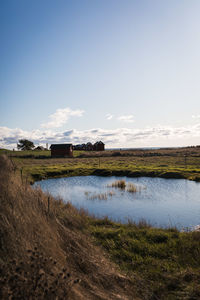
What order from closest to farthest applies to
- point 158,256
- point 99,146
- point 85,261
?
point 85,261 < point 158,256 < point 99,146

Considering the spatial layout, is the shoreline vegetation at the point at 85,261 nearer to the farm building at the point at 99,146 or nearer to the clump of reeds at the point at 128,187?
the clump of reeds at the point at 128,187

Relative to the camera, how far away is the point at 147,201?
666 inches

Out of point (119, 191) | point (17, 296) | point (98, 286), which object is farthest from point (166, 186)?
point (17, 296)

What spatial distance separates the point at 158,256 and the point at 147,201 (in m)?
10.2

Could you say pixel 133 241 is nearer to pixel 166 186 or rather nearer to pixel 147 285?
pixel 147 285

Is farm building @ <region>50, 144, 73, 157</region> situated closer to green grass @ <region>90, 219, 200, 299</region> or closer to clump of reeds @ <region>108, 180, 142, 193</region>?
clump of reeds @ <region>108, 180, 142, 193</region>

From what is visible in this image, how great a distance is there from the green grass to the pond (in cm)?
274

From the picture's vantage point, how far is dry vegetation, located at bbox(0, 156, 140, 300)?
3.00m

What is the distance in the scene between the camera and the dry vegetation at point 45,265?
300cm

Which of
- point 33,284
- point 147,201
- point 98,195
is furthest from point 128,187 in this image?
point 33,284

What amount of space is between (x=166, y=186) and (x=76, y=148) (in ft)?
316

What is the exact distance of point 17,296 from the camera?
9.37 feet

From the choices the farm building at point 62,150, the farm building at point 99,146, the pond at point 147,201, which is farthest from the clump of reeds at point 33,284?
the farm building at point 99,146

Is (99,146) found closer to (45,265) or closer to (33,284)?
(45,265)
